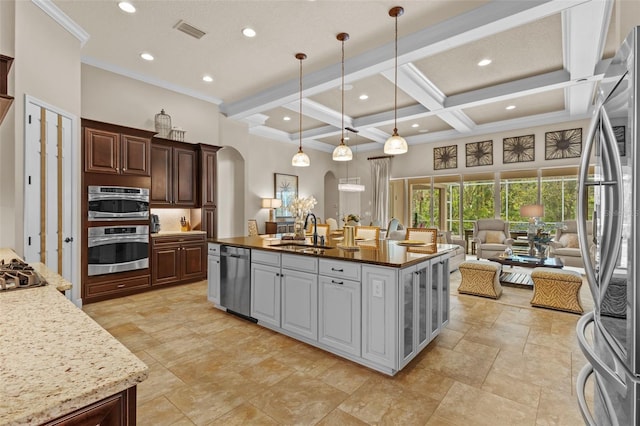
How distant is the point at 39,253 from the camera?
129 inches

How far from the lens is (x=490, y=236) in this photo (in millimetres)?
7180

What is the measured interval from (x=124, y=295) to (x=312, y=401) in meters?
3.75

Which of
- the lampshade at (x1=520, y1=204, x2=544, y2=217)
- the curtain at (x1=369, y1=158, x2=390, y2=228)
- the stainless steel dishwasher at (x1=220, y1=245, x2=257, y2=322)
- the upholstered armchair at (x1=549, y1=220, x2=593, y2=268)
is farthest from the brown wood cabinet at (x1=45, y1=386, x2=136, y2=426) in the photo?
the curtain at (x1=369, y1=158, x2=390, y2=228)

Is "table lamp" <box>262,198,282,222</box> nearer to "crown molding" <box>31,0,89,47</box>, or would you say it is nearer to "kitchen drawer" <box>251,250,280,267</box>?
"kitchen drawer" <box>251,250,280,267</box>

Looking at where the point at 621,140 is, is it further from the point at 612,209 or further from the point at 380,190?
the point at 380,190

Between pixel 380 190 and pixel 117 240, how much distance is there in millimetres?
6917

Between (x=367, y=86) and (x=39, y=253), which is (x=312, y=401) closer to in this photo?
(x=39, y=253)

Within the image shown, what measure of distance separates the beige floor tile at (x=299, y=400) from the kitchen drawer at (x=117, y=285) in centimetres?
336

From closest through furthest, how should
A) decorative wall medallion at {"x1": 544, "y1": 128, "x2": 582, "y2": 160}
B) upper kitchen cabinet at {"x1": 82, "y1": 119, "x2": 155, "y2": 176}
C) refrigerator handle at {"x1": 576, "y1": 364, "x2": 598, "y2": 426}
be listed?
refrigerator handle at {"x1": 576, "y1": 364, "x2": 598, "y2": 426} → upper kitchen cabinet at {"x1": 82, "y1": 119, "x2": 155, "y2": 176} → decorative wall medallion at {"x1": 544, "y1": 128, "x2": 582, "y2": 160}

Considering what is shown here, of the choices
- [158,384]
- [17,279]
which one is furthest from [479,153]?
[17,279]

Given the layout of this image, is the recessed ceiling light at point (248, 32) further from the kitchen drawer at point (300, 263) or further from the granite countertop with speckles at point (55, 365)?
the granite countertop with speckles at point (55, 365)

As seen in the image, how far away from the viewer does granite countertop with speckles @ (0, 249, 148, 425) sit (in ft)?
2.10

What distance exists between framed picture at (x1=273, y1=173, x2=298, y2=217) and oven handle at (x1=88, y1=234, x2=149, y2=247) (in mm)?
3791

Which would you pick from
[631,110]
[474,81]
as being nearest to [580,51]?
[474,81]
